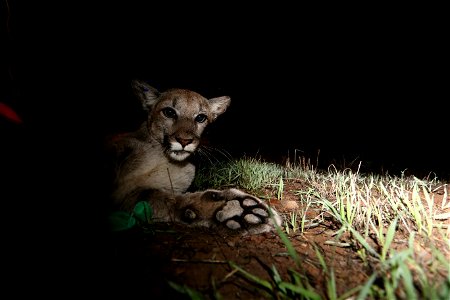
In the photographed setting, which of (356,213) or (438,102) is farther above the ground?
(438,102)

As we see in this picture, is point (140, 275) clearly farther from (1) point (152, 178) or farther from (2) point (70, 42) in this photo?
(2) point (70, 42)

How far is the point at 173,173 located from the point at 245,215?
3.85ft

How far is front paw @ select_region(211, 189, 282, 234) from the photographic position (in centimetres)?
216

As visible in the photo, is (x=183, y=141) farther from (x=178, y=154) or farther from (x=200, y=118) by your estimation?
(x=200, y=118)

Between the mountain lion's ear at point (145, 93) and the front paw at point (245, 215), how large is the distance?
195 centimetres

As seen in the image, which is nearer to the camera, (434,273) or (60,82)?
(434,273)

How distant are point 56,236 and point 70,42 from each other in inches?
384

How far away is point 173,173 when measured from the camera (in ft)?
10.1

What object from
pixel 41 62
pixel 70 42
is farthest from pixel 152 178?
pixel 70 42

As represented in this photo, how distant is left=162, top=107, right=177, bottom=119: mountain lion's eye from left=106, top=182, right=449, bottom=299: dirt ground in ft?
5.26

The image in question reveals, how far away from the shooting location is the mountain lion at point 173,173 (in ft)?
7.49

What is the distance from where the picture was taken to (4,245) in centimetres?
137

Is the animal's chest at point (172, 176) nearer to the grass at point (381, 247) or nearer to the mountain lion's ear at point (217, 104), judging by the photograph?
the grass at point (381, 247)

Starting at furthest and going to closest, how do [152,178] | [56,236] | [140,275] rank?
[152,178]
[56,236]
[140,275]
